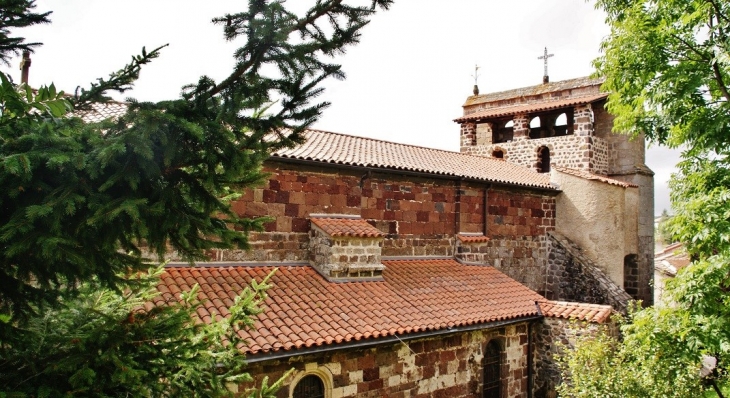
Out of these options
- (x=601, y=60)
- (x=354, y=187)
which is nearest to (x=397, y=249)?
(x=354, y=187)

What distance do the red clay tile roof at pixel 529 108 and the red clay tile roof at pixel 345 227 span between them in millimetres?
10887

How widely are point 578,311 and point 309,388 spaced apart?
6.59 m

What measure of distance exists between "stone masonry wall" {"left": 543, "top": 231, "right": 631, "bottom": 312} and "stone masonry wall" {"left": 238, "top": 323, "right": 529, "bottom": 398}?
4.50 meters

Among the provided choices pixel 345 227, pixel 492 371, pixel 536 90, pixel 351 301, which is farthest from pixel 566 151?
pixel 351 301

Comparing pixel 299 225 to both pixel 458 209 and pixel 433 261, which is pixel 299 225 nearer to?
pixel 433 261

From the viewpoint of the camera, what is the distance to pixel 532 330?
1180 centimetres

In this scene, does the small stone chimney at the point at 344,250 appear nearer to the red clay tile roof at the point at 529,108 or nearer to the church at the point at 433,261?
the church at the point at 433,261

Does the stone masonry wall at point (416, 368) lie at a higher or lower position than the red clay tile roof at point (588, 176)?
lower

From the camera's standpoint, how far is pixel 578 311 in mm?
11438

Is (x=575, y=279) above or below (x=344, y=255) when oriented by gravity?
below

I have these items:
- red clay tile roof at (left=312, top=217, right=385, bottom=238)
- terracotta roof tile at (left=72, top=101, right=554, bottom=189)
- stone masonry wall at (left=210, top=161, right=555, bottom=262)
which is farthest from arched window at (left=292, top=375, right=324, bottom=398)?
terracotta roof tile at (left=72, top=101, right=554, bottom=189)

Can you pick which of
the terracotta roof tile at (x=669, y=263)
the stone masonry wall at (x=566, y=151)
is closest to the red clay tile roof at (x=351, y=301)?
the stone masonry wall at (x=566, y=151)

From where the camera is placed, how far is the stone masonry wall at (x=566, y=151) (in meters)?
18.0

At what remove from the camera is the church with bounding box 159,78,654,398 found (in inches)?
332
